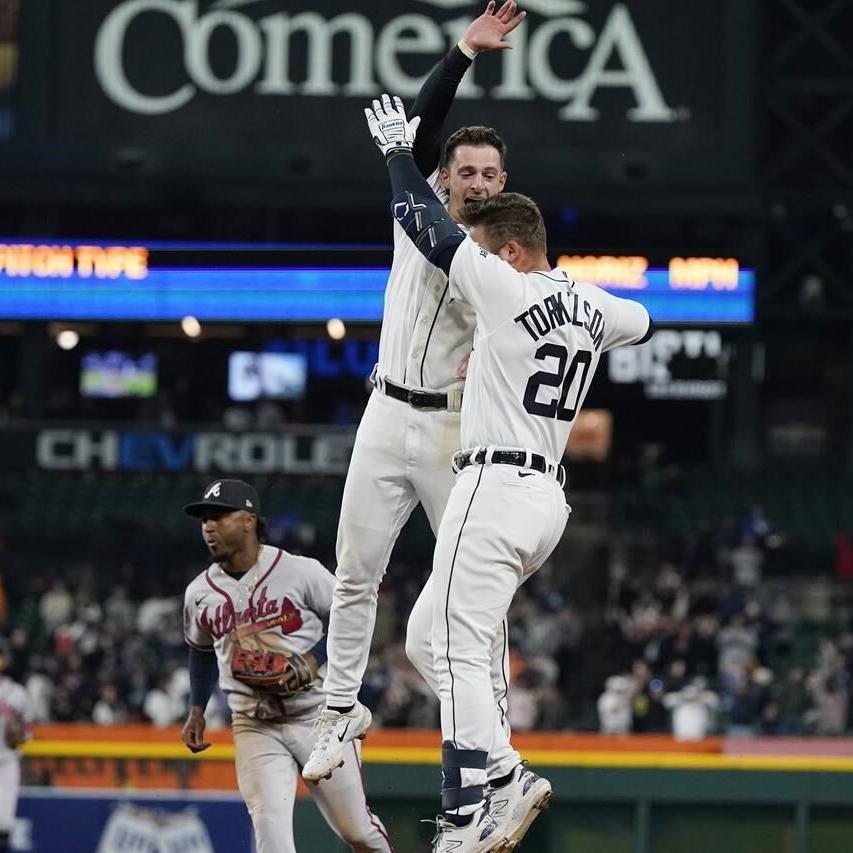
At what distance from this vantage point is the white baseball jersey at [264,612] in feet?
23.4

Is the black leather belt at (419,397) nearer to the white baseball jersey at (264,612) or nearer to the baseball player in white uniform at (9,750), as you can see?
the white baseball jersey at (264,612)

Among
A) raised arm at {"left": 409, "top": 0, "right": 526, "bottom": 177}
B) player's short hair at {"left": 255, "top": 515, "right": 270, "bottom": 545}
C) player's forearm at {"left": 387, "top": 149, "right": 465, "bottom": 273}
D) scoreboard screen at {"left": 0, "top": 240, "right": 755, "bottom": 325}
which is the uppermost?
scoreboard screen at {"left": 0, "top": 240, "right": 755, "bottom": 325}

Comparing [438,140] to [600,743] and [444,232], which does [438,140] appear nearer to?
[444,232]

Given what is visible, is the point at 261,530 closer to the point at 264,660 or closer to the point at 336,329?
the point at 264,660

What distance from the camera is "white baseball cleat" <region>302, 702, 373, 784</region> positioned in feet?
19.9

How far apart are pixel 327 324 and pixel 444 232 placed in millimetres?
12898

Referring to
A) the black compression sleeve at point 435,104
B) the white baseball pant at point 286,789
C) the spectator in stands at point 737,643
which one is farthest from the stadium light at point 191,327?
the black compression sleeve at point 435,104

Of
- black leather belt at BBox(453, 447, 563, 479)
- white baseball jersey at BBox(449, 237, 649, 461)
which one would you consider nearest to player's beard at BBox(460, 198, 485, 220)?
white baseball jersey at BBox(449, 237, 649, 461)

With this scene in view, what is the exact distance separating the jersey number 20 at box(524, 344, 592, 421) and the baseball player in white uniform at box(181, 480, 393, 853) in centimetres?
169

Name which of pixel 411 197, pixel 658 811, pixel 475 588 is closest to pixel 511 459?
pixel 475 588

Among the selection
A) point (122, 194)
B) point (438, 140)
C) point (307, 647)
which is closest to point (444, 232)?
point (438, 140)

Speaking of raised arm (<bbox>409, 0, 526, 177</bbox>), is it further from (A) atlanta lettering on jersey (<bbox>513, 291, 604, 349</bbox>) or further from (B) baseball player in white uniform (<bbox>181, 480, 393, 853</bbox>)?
(B) baseball player in white uniform (<bbox>181, 480, 393, 853</bbox>)

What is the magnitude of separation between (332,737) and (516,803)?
811mm

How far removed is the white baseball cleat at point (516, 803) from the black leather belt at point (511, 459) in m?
0.87
